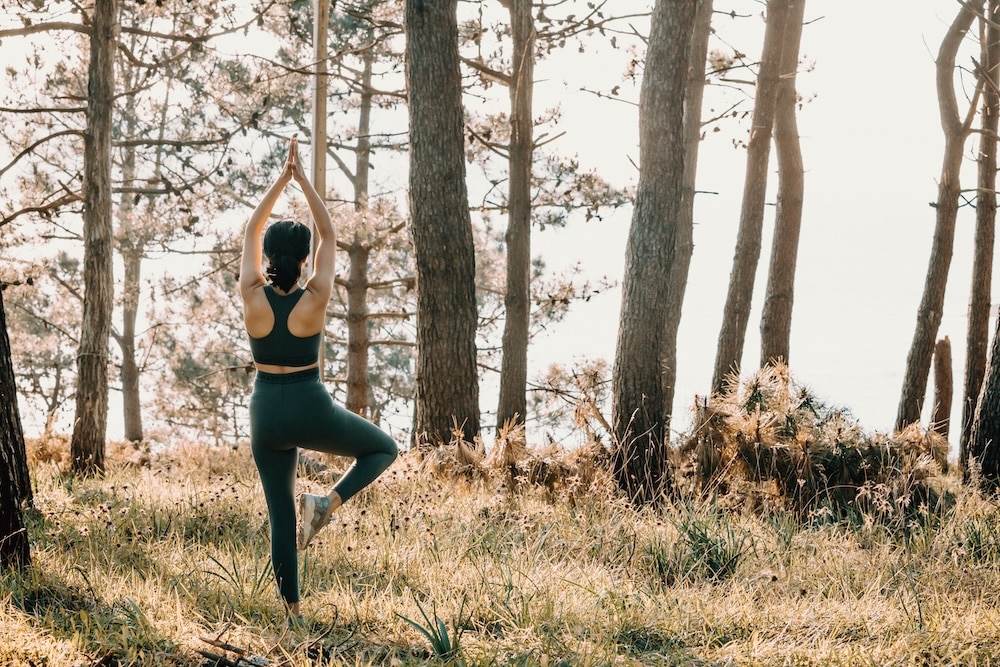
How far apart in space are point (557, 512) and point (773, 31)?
28.8ft

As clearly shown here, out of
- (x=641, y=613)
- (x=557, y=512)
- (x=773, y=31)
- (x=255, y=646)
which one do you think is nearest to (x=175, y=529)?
(x=255, y=646)

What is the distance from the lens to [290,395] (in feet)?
12.5

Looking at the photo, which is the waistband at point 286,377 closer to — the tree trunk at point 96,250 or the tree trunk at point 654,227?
the tree trunk at point 654,227

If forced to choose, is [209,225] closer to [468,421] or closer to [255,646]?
[468,421]

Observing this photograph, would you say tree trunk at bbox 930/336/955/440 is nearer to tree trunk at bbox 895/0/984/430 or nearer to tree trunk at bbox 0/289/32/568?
tree trunk at bbox 895/0/984/430

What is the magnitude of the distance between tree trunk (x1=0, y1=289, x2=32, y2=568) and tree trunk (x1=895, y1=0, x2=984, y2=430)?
38.7 feet

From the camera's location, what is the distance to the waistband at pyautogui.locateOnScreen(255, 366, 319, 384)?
3855 millimetres

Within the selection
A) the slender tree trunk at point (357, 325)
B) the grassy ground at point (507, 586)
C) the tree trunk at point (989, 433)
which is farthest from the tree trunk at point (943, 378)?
the slender tree trunk at point (357, 325)

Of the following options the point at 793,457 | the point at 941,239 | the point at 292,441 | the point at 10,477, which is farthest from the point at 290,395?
the point at 941,239

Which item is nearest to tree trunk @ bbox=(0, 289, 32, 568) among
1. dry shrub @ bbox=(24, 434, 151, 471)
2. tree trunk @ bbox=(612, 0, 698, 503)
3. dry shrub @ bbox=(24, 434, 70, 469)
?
dry shrub @ bbox=(24, 434, 151, 471)

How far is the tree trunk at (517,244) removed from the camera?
12.7 meters

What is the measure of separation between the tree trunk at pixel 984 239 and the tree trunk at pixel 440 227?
8.45 meters

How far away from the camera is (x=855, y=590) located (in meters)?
4.63

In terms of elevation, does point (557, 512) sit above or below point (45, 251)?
below
